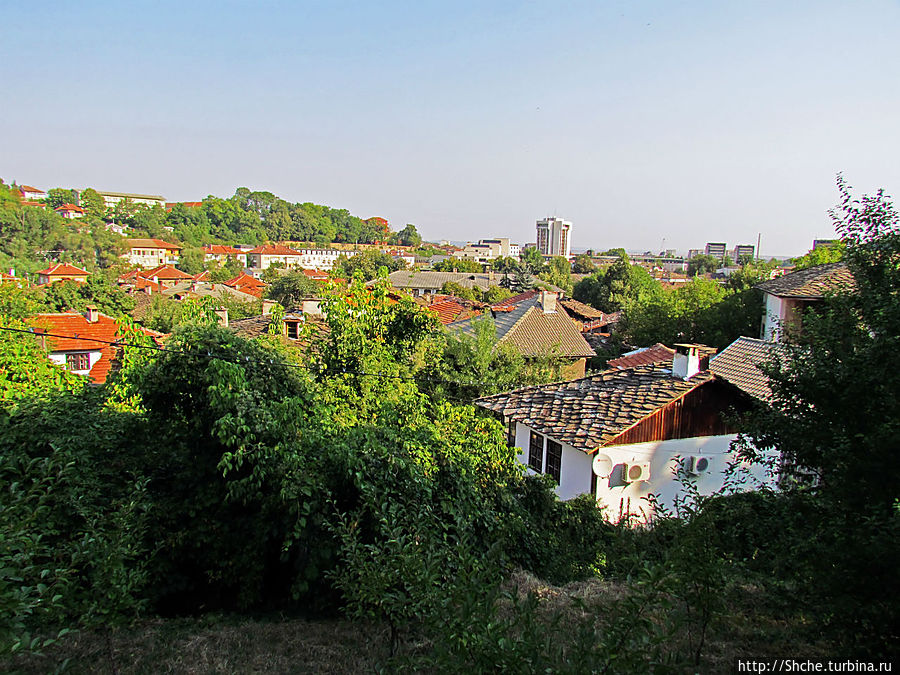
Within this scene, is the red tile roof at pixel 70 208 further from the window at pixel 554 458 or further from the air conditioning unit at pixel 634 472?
the air conditioning unit at pixel 634 472

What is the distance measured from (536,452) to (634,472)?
240 centimetres

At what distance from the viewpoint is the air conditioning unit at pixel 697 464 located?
1222cm

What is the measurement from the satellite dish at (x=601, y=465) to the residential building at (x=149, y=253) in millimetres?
122885

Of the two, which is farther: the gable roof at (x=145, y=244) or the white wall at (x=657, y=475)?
the gable roof at (x=145, y=244)

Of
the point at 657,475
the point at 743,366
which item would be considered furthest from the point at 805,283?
the point at 657,475

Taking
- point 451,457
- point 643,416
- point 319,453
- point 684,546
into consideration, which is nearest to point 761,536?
point 684,546

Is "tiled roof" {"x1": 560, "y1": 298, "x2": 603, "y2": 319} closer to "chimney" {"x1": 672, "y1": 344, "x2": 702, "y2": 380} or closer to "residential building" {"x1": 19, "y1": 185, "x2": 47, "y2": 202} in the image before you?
"chimney" {"x1": 672, "y1": 344, "x2": 702, "y2": 380}

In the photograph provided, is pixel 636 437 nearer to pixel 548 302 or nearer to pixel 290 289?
pixel 548 302

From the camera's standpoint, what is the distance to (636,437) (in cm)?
1216

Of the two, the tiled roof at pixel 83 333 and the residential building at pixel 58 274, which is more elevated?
the residential building at pixel 58 274

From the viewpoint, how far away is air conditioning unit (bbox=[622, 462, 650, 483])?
39.4 feet

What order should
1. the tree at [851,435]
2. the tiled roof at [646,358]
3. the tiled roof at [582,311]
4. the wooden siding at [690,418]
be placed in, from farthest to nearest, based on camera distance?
the tiled roof at [582,311]
the tiled roof at [646,358]
the wooden siding at [690,418]
the tree at [851,435]

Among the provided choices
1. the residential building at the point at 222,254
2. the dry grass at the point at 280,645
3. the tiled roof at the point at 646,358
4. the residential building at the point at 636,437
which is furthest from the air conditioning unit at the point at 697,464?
the residential building at the point at 222,254

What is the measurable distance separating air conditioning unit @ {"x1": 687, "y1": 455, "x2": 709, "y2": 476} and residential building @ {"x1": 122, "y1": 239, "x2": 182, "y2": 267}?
12364 cm
